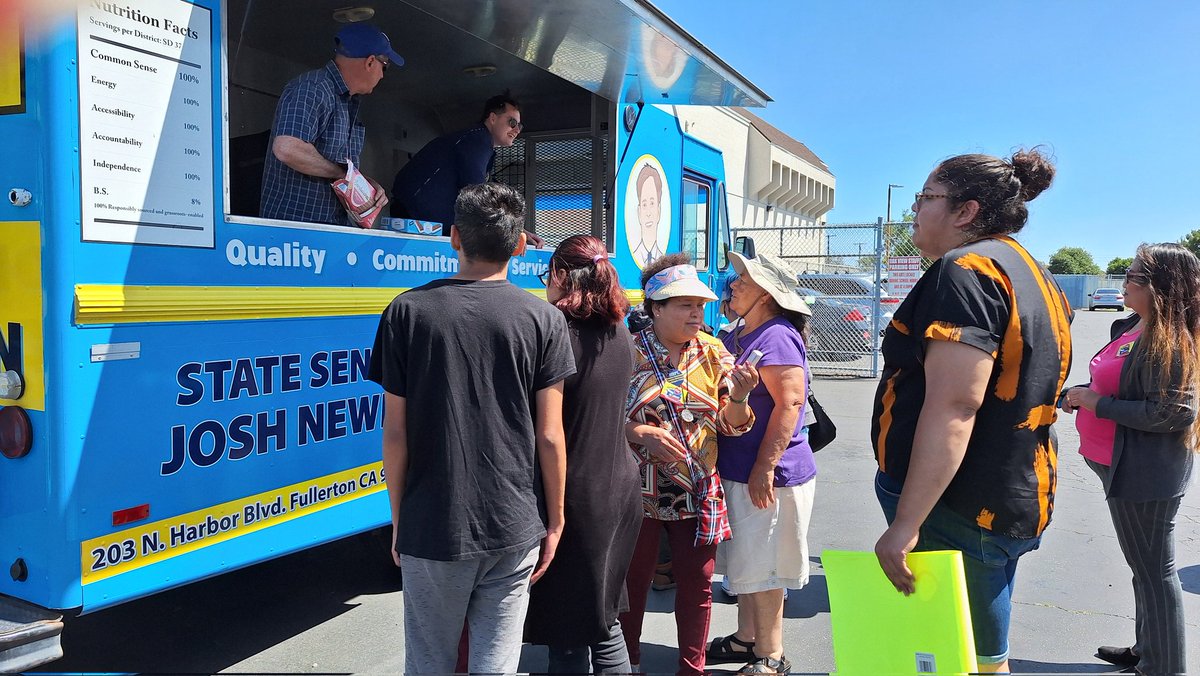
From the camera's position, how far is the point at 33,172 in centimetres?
231

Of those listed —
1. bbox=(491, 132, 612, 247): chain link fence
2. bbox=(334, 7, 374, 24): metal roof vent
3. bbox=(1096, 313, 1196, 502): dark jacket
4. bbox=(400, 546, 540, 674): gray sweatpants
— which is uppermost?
bbox=(334, 7, 374, 24): metal roof vent

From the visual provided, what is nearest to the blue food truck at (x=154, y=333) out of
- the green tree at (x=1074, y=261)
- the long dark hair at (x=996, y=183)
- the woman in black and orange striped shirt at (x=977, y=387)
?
the woman in black and orange striped shirt at (x=977, y=387)

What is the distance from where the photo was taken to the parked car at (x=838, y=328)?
520 inches

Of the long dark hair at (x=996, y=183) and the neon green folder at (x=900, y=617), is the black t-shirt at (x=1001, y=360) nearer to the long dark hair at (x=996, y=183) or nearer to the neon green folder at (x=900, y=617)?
the long dark hair at (x=996, y=183)

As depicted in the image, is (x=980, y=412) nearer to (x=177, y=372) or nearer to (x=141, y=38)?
(x=177, y=372)

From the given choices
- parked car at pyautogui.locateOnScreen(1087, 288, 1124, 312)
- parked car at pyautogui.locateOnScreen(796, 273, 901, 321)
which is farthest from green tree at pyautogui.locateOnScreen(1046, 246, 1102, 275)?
parked car at pyautogui.locateOnScreen(796, 273, 901, 321)

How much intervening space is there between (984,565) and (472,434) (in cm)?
139

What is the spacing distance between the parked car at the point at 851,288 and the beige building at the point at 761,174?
965cm

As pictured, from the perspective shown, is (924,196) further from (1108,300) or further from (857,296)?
(1108,300)

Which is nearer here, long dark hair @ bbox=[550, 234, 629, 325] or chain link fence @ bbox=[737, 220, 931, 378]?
long dark hair @ bbox=[550, 234, 629, 325]

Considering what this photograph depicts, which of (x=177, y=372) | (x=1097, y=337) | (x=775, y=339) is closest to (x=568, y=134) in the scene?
(x=775, y=339)

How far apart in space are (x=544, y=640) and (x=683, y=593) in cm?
67

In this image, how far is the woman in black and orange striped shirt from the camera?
6.34 feet

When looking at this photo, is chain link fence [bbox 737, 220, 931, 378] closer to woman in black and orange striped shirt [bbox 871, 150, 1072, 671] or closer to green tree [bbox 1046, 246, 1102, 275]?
woman in black and orange striped shirt [bbox 871, 150, 1072, 671]
